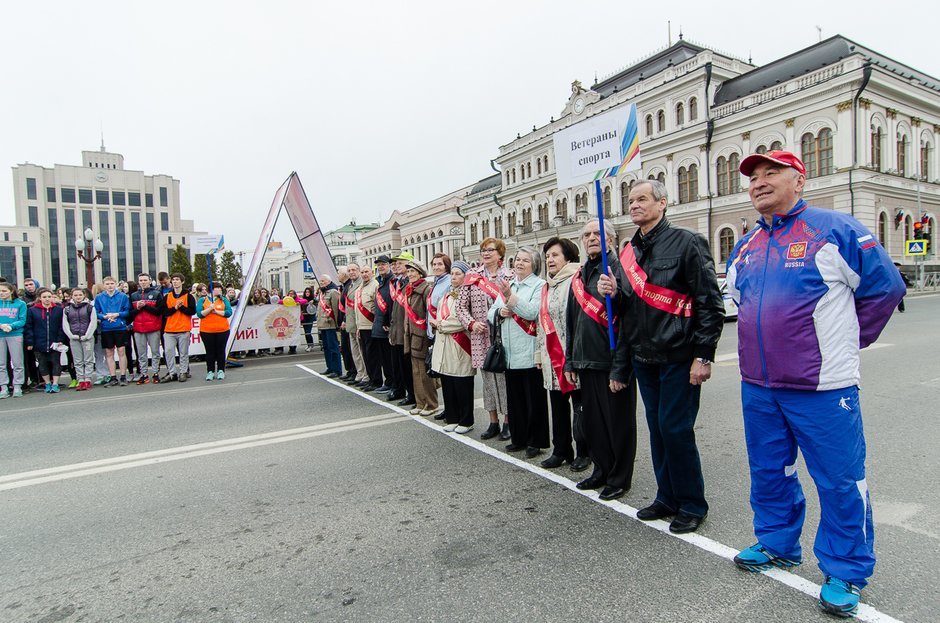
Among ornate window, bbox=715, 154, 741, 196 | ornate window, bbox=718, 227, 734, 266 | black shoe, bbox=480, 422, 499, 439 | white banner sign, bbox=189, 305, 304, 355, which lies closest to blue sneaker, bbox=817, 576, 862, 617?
black shoe, bbox=480, 422, 499, 439

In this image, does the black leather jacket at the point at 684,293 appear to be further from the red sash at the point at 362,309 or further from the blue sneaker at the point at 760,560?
the red sash at the point at 362,309

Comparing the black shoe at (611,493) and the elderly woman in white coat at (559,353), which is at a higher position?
the elderly woman in white coat at (559,353)

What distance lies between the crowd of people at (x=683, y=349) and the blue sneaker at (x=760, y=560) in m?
0.01

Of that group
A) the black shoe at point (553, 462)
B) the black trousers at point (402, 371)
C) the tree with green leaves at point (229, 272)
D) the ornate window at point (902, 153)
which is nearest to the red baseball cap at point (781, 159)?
the black shoe at point (553, 462)

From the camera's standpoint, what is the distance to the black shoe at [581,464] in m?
4.70

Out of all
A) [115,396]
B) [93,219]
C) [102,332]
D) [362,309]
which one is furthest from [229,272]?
[93,219]

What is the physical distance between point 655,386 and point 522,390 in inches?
76.1

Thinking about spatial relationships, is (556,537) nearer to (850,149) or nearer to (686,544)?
(686,544)

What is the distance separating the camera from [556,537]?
341 centimetres

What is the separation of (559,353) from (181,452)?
4174mm

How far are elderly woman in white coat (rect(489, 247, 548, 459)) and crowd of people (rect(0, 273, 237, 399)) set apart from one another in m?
8.34

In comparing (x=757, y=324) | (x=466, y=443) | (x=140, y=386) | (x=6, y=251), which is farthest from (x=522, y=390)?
(x=6, y=251)

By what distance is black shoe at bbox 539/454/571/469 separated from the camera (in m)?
4.79

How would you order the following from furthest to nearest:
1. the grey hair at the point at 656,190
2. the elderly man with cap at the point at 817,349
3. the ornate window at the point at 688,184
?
the ornate window at the point at 688,184, the grey hair at the point at 656,190, the elderly man with cap at the point at 817,349
